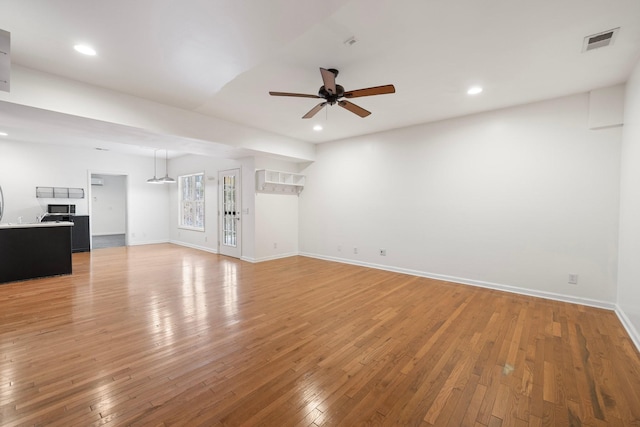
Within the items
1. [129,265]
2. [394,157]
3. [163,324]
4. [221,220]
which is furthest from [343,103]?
[129,265]

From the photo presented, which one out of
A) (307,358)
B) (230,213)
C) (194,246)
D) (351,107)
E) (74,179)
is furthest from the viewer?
(194,246)

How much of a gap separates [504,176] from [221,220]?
643 centimetres

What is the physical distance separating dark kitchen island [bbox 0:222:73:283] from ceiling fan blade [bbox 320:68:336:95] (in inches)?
213

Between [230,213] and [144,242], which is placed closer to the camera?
[230,213]

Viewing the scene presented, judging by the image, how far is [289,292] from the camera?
4.06 m

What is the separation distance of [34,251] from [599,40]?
27.0 ft

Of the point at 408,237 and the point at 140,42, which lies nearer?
the point at 140,42

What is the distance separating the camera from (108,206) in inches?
432

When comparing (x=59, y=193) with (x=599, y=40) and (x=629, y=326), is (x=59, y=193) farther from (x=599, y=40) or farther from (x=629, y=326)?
(x=629, y=326)

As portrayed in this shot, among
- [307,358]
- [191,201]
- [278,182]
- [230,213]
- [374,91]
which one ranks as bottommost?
[307,358]

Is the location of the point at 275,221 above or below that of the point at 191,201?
below

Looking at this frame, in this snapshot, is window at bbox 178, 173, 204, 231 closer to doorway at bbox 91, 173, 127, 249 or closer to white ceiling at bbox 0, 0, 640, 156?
doorway at bbox 91, 173, 127, 249

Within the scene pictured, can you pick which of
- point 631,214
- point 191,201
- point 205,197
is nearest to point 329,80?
point 631,214

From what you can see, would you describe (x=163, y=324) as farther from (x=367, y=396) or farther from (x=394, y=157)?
(x=394, y=157)
